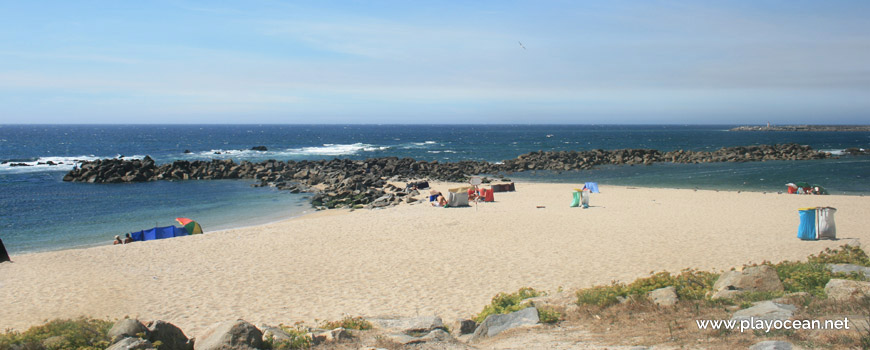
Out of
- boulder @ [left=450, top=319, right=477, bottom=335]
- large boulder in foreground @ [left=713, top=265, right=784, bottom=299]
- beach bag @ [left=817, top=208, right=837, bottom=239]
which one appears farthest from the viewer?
beach bag @ [left=817, top=208, right=837, bottom=239]

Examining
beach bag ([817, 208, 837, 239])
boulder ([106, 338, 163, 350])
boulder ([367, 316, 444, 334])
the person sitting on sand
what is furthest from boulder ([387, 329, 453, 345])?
the person sitting on sand

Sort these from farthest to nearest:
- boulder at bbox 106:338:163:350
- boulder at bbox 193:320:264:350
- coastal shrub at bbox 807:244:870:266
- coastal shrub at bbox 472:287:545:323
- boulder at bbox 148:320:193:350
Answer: coastal shrub at bbox 807:244:870:266 < coastal shrub at bbox 472:287:545:323 < boulder at bbox 148:320:193:350 < boulder at bbox 193:320:264:350 < boulder at bbox 106:338:163:350

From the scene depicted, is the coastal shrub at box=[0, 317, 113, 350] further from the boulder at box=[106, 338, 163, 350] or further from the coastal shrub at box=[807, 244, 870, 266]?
the coastal shrub at box=[807, 244, 870, 266]

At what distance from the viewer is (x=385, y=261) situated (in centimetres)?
1469

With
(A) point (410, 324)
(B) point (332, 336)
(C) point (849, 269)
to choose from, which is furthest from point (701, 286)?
(B) point (332, 336)

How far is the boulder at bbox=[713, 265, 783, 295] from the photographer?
8305 millimetres

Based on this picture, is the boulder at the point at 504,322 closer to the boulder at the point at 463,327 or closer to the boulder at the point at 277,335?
the boulder at the point at 463,327

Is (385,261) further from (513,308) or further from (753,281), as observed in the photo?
(753,281)

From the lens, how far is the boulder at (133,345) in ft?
20.8

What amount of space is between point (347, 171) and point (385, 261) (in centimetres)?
3048

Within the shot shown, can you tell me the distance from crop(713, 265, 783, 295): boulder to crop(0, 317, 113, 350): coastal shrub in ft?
29.6

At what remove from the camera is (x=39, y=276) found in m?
13.8

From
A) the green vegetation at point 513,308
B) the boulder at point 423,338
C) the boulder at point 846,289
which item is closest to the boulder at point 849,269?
the boulder at point 846,289

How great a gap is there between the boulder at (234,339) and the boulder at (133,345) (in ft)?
2.05
